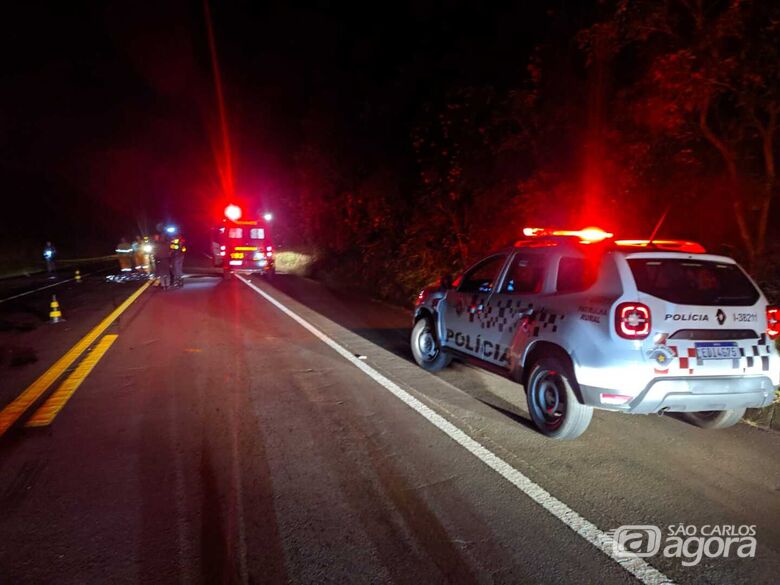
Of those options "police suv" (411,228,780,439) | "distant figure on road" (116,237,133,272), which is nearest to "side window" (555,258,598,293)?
"police suv" (411,228,780,439)

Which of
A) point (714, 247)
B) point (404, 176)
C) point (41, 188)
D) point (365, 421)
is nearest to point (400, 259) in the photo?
point (404, 176)

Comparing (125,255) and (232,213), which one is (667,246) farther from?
(125,255)

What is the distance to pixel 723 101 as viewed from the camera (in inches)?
364

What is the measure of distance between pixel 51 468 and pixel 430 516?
3.00 metres

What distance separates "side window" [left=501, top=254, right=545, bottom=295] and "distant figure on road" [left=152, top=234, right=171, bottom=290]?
46.2ft

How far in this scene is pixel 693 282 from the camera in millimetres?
5145

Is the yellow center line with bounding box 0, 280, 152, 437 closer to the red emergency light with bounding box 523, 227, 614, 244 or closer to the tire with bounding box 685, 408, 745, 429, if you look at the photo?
the red emergency light with bounding box 523, 227, 614, 244

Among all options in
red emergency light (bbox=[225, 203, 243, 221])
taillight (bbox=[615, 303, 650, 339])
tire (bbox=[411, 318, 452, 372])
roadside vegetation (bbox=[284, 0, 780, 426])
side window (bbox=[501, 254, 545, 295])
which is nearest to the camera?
taillight (bbox=[615, 303, 650, 339])

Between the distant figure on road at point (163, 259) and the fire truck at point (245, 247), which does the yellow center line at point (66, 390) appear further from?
the fire truck at point (245, 247)

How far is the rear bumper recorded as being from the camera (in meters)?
4.61

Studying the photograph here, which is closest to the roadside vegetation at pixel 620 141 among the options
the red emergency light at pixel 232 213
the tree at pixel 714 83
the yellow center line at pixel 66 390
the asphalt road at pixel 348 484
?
the tree at pixel 714 83

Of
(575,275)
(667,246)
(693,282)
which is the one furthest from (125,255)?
(693,282)

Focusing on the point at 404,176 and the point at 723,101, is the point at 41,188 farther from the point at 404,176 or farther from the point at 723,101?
the point at 723,101

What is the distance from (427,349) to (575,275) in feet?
9.73
